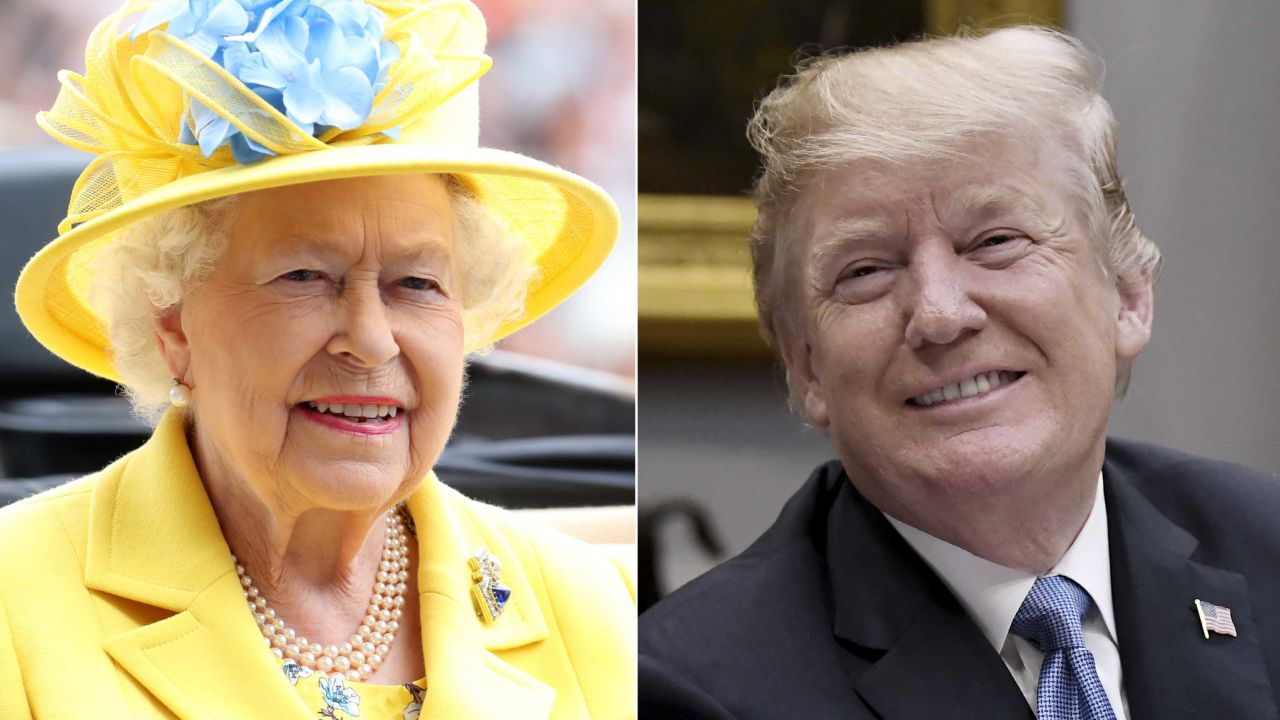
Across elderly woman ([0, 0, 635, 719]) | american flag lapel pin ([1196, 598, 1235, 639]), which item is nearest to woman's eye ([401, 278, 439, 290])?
elderly woman ([0, 0, 635, 719])

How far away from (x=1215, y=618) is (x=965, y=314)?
415 millimetres

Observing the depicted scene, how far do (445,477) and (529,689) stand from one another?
0.35m

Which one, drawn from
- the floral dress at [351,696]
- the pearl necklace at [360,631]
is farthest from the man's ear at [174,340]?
the floral dress at [351,696]

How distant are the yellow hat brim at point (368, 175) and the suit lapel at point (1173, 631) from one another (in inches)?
24.9

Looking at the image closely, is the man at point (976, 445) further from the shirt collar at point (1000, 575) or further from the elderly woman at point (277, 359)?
the elderly woman at point (277, 359)

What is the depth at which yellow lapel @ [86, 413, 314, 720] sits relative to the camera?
127 centimetres

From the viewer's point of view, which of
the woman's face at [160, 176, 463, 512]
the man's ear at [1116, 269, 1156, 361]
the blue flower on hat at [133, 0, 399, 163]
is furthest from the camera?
the man's ear at [1116, 269, 1156, 361]

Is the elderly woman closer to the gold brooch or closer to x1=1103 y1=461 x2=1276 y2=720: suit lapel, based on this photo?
the gold brooch

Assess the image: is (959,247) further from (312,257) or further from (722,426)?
(312,257)

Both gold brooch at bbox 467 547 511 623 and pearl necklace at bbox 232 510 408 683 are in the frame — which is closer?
pearl necklace at bbox 232 510 408 683

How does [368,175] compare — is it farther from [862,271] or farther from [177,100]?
[862,271]

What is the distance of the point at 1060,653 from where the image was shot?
1362mm

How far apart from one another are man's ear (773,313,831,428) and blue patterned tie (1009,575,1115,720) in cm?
28

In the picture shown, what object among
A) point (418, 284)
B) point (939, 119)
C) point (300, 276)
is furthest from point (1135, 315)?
point (300, 276)
